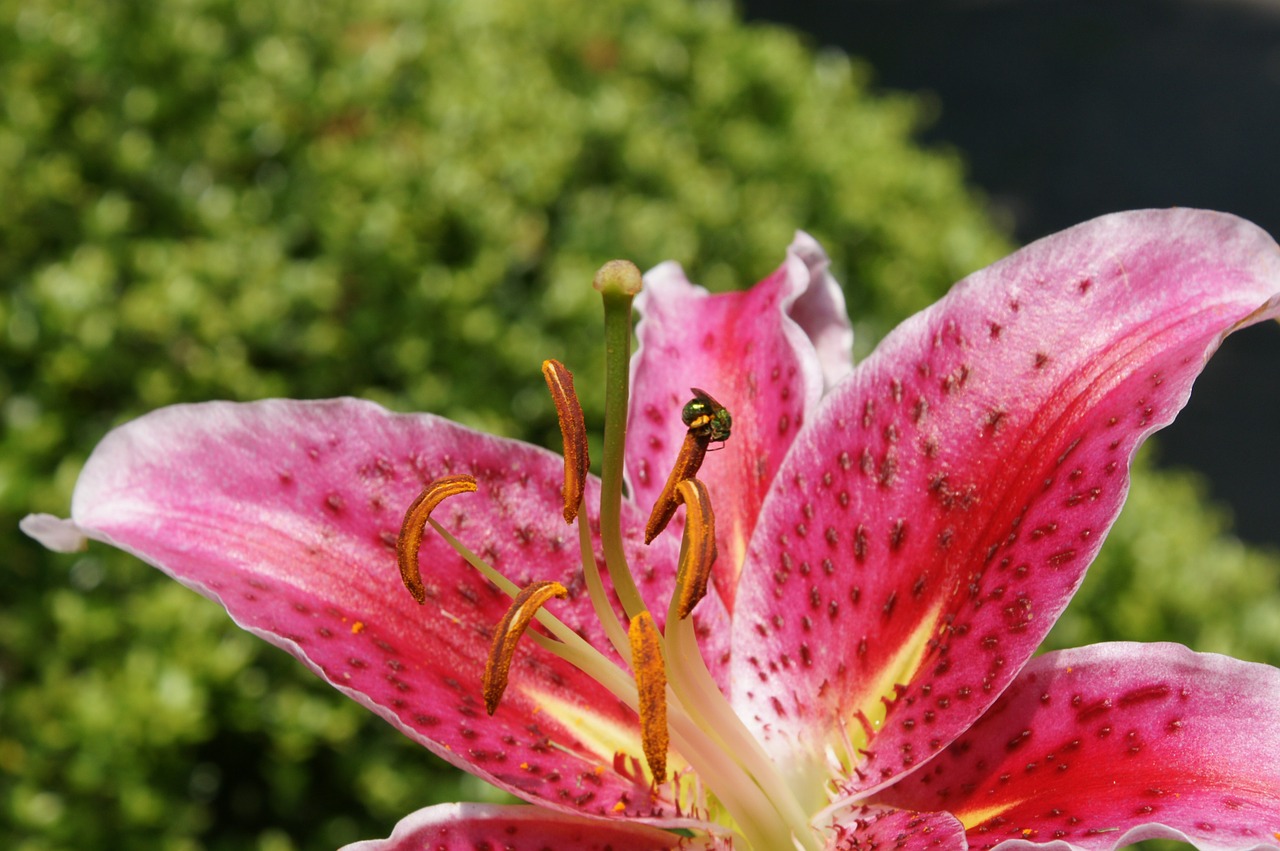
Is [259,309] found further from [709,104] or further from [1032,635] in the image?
[1032,635]

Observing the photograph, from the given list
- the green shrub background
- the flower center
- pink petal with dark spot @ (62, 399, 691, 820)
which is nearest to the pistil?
the flower center

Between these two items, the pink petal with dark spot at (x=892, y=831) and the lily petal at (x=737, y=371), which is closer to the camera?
the pink petal with dark spot at (x=892, y=831)

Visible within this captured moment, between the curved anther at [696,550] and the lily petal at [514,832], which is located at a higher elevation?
the curved anther at [696,550]

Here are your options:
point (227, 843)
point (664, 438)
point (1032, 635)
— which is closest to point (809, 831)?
point (1032, 635)

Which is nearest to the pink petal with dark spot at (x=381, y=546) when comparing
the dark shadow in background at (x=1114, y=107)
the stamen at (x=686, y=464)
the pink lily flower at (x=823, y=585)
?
the pink lily flower at (x=823, y=585)

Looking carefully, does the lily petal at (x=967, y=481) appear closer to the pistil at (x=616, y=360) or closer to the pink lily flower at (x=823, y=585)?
the pink lily flower at (x=823, y=585)

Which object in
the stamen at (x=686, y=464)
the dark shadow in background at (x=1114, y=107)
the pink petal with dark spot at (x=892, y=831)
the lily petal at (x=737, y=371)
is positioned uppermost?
the dark shadow in background at (x=1114, y=107)

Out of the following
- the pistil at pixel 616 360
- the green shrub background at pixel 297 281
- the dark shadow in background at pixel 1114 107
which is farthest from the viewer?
the dark shadow in background at pixel 1114 107
